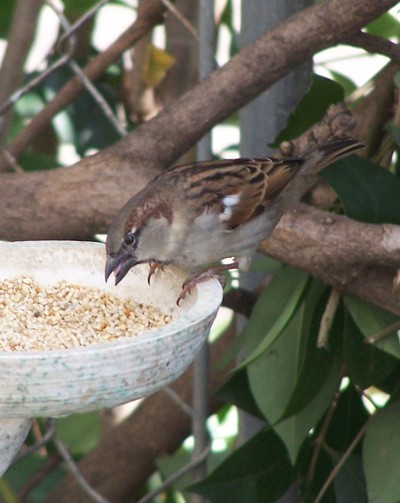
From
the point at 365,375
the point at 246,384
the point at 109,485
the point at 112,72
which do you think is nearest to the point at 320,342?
the point at 365,375

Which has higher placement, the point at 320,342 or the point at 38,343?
the point at 38,343

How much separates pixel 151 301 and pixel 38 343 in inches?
9.0

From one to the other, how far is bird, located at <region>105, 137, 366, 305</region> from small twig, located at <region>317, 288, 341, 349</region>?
14 centimetres

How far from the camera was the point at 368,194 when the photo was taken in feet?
5.06

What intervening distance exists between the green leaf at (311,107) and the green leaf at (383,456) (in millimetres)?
537

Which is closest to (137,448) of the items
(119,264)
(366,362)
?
(366,362)

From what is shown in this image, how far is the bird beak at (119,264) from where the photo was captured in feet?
4.41

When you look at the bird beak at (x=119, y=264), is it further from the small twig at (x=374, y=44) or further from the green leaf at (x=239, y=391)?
the small twig at (x=374, y=44)

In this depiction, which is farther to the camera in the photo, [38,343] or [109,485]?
[109,485]

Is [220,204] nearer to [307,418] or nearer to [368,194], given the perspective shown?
[368,194]

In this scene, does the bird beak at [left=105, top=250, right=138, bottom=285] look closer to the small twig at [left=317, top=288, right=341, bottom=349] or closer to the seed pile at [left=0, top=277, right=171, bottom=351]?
the seed pile at [left=0, top=277, right=171, bottom=351]

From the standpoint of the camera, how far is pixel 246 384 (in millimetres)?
1735

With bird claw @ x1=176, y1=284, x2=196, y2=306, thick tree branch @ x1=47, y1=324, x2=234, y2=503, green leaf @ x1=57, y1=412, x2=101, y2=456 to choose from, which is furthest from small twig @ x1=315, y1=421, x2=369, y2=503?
green leaf @ x1=57, y1=412, x2=101, y2=456

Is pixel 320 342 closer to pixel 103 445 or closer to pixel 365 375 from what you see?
pixel 365 375
